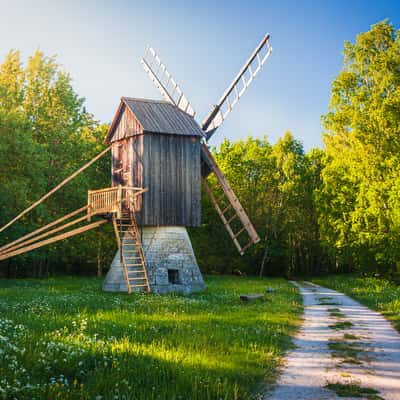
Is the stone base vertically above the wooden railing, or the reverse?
the wooden railing

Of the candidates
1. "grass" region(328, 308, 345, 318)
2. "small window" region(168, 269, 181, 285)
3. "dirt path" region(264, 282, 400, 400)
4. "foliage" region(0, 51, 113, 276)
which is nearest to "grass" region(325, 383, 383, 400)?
"dirt path" region(264, 282, 400, 400)

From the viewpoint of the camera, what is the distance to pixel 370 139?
107ft

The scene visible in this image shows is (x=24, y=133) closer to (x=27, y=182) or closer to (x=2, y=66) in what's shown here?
(x=27, y=182)

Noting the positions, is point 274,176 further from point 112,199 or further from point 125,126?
point 112,199

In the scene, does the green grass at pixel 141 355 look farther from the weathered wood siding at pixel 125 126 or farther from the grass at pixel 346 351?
the weathered wood siding at pixel 125 126

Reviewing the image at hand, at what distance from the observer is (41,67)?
141 ft

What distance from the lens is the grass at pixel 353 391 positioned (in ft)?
22.7

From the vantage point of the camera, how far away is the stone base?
1011 inches

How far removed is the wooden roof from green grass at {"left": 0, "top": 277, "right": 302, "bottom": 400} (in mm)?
13247

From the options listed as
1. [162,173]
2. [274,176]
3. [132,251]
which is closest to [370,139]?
[162,173]

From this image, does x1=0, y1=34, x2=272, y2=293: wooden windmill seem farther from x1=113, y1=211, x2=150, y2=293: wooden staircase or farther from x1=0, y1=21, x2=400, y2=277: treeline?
x1=0, y1=21, x2=400, y2=277: treeline

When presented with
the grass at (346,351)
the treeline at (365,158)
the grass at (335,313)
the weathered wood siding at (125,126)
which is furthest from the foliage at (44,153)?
the grass at (346,351)

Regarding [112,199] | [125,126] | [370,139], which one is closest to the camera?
[112,199]

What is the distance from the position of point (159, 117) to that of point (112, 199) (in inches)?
214
